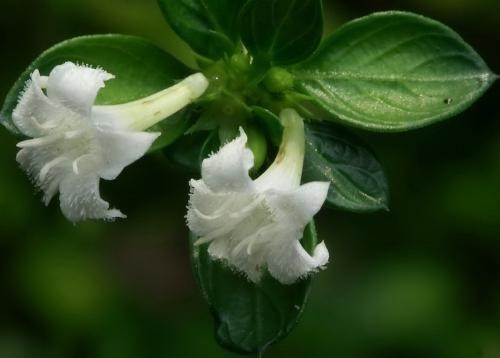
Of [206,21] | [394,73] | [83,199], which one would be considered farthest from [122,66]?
[394,73]

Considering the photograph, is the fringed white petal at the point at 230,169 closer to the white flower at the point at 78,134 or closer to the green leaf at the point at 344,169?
the white flower at the point at 78,134

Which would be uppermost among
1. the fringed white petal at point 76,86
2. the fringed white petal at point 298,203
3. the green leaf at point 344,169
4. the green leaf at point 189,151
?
the fringed white petal at point 76,86

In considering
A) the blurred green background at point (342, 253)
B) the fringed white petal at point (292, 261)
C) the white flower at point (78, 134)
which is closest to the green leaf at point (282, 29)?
the white flower at point (78, 134)

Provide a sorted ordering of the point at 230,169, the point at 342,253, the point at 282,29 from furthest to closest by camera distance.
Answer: the point at 342,253 < the point at 282,29 < the point at 230,169

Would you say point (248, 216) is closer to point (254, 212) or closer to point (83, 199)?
point (254, 212)

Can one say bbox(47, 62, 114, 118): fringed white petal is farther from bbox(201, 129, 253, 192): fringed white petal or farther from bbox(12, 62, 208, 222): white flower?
bbox(201, 129, 253, 192): fringed white petal

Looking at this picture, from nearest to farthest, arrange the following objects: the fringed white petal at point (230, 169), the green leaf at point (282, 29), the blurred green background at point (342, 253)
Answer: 1. the fringed white petal at point (230, 169)
2. the green leaf at point (282, 29)
3. the blurred green background at point (342, 253)
